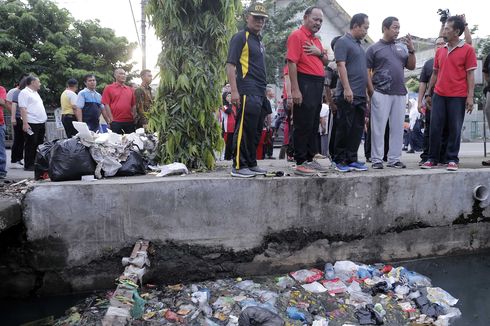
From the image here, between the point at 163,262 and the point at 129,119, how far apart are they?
133 inches

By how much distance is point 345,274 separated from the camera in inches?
156

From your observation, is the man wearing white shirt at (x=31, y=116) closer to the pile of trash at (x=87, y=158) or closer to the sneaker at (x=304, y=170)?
the pile of trash at (x=87, y=158)

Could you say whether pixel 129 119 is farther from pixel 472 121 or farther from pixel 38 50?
pixel 472 121

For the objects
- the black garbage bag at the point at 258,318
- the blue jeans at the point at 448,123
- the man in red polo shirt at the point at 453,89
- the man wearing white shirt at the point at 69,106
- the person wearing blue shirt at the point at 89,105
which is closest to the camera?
the black garbage bag at the point at 258,318

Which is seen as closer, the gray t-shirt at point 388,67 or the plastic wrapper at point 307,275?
the plastic wrapper at point 307,275

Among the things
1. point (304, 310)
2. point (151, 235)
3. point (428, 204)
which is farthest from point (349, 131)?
point (151, 235)

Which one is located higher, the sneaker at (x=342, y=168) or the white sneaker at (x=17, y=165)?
the sneaker at (x=342, y=168)

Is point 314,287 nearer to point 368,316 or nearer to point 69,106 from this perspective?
point 368,316

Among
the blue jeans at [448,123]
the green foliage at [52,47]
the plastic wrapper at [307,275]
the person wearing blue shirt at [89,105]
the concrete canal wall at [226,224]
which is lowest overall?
the plastic wrapper at [307,275]

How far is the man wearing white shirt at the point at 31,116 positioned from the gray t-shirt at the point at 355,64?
16.9 feet

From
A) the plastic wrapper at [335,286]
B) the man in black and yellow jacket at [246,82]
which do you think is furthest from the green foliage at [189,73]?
the plastic wrapper at [335,286]

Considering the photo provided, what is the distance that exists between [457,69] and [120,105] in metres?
4.89

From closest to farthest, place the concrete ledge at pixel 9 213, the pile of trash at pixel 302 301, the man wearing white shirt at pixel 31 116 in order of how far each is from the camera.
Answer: the pile of trash at pixel 302 301 → the concrete ledge at pixel 9 213 → the man wearing white shirt at pixel 31 116

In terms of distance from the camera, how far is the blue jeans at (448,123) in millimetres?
5059
